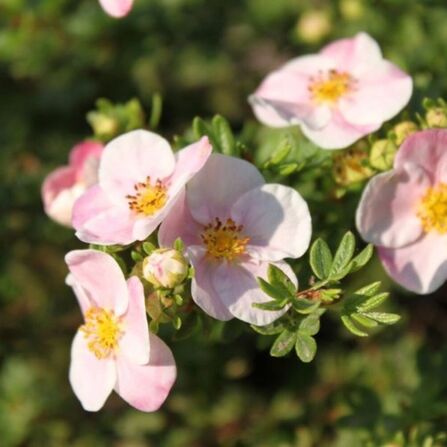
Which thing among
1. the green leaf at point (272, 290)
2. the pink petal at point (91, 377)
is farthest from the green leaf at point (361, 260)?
the pink petal at point (91, 377)

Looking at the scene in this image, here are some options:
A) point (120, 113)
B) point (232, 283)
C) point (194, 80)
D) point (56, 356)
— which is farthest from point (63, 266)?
point (232, 283)

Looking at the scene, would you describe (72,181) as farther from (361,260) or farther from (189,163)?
(361,260)

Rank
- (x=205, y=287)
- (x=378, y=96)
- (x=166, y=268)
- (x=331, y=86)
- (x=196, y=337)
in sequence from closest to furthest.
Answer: (x=166, y=268) → (x=205, y=287) → (x=378, y=96) → (x=331, y=86) → (x=196, y=337)

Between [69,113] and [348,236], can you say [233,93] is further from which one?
[348,236]

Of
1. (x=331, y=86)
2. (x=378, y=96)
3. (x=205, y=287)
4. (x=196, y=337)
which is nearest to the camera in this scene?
(x=205, y=287)

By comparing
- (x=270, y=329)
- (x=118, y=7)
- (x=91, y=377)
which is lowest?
(x=91, y=377)

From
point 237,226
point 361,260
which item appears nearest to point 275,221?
point 237,226

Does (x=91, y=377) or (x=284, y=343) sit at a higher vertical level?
(x=284, y=343)
